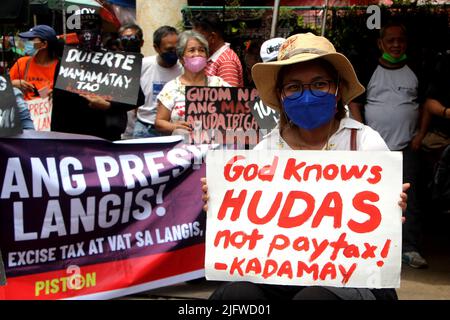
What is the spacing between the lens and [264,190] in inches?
121

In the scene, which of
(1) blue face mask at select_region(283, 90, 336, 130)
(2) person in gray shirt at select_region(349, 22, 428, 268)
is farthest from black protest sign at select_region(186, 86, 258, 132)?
(1) blue face mask at select_region(283, 90, 336, 130)

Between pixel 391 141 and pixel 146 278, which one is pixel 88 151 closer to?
pixel 146 278

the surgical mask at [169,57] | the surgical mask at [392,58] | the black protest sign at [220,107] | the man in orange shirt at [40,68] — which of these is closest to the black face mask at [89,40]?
the man in orange shirt at [40,68]

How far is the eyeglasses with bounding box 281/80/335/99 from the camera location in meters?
3.17

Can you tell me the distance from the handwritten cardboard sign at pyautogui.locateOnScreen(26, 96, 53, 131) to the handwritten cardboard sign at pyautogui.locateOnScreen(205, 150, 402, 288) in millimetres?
4108

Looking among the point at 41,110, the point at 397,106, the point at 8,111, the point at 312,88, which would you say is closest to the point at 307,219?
the point at 312,88

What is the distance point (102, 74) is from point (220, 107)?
3.89 feet

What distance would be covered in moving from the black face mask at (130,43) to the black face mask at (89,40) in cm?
119

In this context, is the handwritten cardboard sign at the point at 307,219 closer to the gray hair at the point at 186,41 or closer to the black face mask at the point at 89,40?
the gray hair at the point at 186,41

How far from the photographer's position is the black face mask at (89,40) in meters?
6.36

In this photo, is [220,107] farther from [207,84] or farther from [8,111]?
[8,111]

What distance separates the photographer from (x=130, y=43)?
7.64 m

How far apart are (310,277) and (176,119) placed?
3219mm

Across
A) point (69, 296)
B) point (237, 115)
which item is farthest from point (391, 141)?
point (69, 296)
